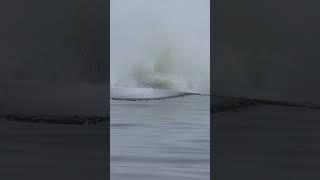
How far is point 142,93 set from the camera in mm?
9336

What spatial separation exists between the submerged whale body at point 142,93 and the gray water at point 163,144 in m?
0.14

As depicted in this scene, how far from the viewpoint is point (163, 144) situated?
4395 millimetres

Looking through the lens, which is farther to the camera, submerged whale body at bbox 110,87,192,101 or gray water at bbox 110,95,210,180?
submerged whale body at bbox 110,87,192,101

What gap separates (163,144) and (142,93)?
4962 millimetres

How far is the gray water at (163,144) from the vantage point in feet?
9.52

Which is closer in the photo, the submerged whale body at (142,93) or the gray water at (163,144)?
the gray water at (163,144)

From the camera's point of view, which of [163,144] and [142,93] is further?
[142,93]

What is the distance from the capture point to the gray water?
9.52 ft

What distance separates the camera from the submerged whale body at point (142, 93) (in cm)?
864

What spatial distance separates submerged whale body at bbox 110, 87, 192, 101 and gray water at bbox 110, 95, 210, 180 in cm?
14
